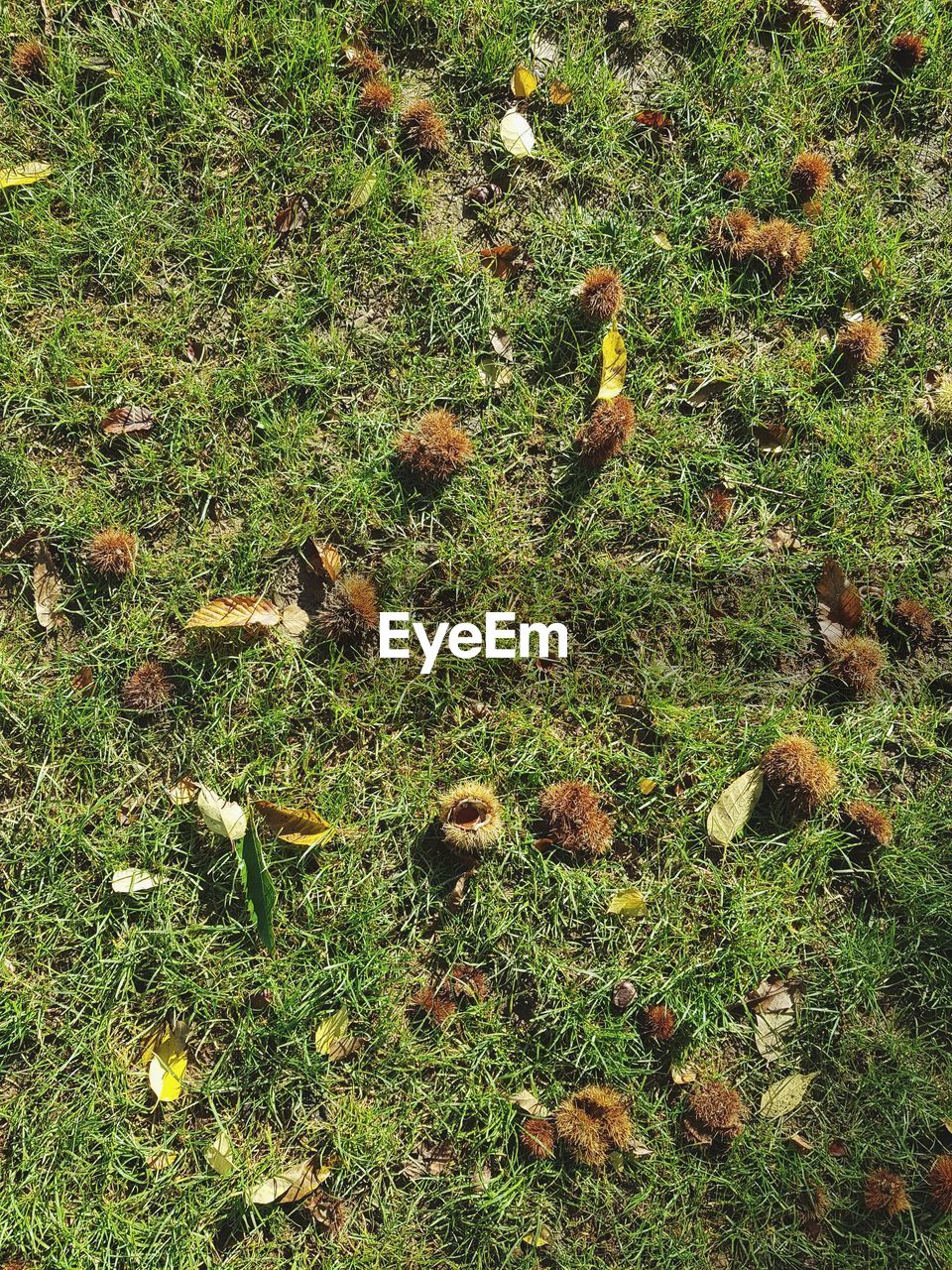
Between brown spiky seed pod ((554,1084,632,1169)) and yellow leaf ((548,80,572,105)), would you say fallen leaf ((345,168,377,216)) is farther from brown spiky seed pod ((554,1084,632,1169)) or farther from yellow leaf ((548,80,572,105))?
brown spiky seed pod ((554,1084,632,1169))

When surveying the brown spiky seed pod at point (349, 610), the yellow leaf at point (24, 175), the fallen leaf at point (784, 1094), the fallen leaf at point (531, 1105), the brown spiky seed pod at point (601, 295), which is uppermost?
the yellow leaf at point (24, 175)

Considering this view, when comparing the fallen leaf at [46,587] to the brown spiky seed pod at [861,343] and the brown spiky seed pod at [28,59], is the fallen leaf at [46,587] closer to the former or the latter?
the brown spiky seed pod at [28,59]

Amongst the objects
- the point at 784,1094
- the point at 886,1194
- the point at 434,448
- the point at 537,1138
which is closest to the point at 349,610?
the point at 434,448

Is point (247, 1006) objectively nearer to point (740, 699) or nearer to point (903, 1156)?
point (740, 699)

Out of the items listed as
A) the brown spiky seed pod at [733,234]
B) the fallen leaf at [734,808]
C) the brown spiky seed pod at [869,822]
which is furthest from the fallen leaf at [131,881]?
the brown spiky seed pod at [733,234]

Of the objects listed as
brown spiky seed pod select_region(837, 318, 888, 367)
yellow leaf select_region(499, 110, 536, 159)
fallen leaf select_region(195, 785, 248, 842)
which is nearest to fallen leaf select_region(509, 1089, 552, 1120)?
fallen leaf select_region(195, 785, 248, 842)

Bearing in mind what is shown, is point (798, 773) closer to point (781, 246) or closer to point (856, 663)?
point (856, 663)
